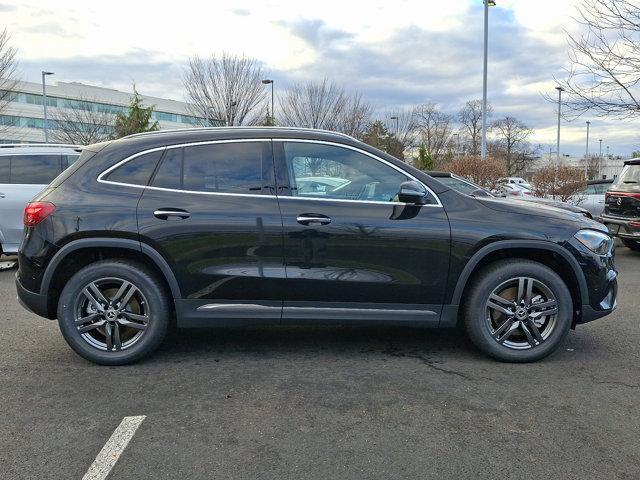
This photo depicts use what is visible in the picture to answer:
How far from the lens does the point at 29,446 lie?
2961mm

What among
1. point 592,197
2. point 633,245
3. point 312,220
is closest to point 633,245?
point 633,245

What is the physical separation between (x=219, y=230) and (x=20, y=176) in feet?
19.6

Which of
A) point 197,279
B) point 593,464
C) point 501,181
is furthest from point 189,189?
point 501,181

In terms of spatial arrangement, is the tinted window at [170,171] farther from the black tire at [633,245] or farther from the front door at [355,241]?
the black tire at [633,245]

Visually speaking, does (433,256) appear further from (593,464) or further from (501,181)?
(501,181)

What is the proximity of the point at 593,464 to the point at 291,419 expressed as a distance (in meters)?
1.68

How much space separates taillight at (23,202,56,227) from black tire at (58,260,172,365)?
50 cm

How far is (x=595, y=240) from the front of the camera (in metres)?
4.16

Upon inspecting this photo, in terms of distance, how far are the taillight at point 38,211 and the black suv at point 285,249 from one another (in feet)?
0.04

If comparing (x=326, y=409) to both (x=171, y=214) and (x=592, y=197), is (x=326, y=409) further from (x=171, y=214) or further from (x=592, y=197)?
(x=592, y=197)

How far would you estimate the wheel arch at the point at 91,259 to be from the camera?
13.1 feet

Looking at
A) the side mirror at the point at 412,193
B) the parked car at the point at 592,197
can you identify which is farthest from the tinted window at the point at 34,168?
the parked car at the point at 592,197

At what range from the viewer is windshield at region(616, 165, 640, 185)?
9641 millimetres

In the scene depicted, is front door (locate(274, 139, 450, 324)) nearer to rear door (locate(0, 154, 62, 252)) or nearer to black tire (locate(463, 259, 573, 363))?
black tire (locate(463, 259, 573, 363))
